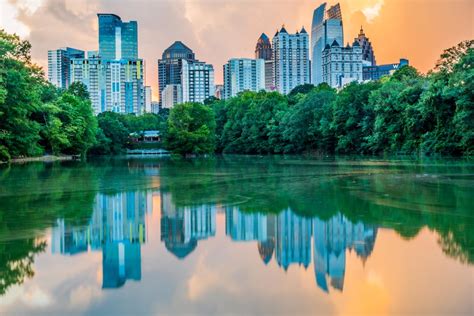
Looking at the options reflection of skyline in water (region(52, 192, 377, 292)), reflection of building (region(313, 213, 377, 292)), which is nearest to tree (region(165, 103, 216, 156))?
reflection of skyline in water (region(52, 192, 377, 292))

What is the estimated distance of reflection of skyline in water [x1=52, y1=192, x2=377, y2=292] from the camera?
8.19 m

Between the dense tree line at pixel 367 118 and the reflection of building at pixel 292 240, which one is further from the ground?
the dense tree line at pixel 367 118

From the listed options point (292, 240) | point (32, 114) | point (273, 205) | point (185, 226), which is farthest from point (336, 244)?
point (32, 114)

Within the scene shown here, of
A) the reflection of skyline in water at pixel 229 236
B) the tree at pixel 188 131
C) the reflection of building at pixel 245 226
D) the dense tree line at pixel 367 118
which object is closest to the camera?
the reflection of skyline in water at pixel 229 236

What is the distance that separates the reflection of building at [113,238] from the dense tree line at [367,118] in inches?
1369

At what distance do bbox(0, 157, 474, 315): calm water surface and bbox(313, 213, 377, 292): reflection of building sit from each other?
0.03 meters

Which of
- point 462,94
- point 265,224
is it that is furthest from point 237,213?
point 462,94

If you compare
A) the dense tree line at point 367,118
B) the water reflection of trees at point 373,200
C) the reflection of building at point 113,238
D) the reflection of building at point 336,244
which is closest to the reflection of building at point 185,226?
the reflection of building at point 113,238

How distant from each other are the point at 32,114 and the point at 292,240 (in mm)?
51191

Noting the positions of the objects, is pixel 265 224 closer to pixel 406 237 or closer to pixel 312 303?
pixel 406 237

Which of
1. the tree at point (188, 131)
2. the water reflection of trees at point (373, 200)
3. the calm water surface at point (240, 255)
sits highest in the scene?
the tree at point (188, 131)

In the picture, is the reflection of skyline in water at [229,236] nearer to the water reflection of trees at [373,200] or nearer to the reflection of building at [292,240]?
the reflection of building at [292,240]

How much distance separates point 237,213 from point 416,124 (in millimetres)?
44301

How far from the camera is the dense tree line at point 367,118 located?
4650 centimetres
